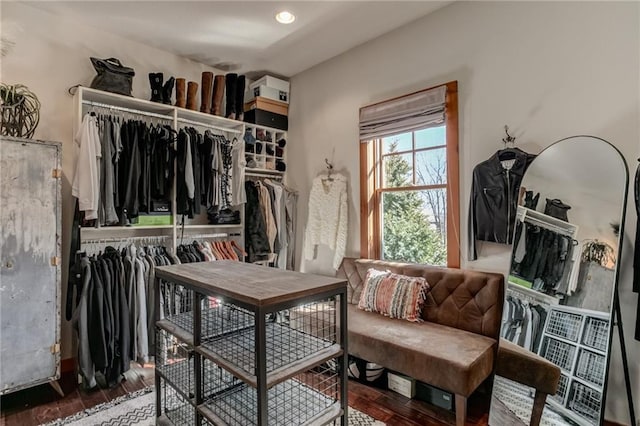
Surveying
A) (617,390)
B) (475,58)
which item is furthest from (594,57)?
(617,390)

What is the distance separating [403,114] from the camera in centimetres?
298

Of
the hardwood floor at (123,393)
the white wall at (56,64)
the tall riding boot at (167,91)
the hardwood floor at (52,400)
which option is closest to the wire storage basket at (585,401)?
the hardwood floor at (123,393)

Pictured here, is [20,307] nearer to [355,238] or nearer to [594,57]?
[355,238]

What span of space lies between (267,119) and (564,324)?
11.2ft

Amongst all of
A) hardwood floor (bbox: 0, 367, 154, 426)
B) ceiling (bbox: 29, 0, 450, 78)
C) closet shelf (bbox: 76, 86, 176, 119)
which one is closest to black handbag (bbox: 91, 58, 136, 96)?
closet shelf (bbox: 76, 86, 176, 119)

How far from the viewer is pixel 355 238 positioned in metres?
3.47

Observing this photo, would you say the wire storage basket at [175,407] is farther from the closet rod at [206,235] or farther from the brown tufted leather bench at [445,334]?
the closet rod at [206,235]

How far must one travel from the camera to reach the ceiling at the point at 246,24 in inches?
108

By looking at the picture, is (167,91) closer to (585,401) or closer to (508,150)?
(508,150)

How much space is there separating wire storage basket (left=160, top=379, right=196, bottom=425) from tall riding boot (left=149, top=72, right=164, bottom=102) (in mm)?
2491

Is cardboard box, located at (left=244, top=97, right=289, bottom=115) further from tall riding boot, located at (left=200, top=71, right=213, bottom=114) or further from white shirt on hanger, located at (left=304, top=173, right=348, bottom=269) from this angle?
white shirt on hanger, located at (left=304, top=173, right=348, bottom=269)

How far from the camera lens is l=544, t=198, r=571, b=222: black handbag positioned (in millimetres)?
2049

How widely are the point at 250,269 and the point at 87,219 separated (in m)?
1.62

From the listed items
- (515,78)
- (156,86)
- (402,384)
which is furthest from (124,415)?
(515,78)
